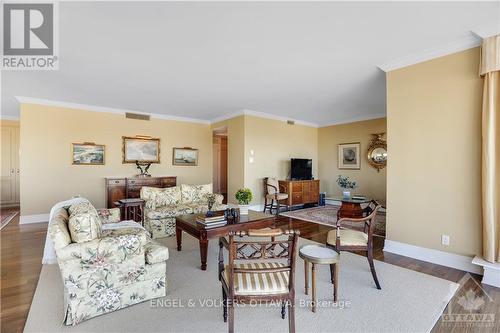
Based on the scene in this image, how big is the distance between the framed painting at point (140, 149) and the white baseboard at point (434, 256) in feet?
19.5

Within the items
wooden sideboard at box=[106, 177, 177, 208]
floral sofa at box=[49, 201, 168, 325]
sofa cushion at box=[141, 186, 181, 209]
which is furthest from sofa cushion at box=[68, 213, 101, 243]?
wooden sideboard at box=[106, 177, 177, 208]

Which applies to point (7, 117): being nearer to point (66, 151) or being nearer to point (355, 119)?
point (66, 151)

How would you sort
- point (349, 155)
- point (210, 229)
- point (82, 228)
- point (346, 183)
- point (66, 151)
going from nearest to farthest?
point (82, 228) < point (210, 229) < point (66, 151) < point (346, 183) < point (349, 155)

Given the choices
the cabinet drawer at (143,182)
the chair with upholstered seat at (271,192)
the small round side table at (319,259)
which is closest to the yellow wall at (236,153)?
the chair with upholstered seat at (271,192)

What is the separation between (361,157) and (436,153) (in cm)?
438

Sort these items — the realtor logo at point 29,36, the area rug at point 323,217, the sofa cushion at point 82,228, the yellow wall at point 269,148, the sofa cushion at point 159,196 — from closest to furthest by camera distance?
the sofa cushion at point 82,228 → the realtor logo at point 29,36 → the sofa cushion at point 159,196 → the area rug at point 323,217 → the yellow wall at point 269,148

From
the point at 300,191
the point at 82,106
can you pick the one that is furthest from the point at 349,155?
the point at 82,106

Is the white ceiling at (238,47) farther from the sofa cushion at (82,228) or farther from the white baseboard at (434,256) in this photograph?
the white baseboard at (434,256)

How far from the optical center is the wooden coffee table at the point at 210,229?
291 cm

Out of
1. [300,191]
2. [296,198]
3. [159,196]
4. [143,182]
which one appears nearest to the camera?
[159,196]

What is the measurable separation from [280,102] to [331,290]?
427 centimetres

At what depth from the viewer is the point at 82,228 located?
79.6 inches
